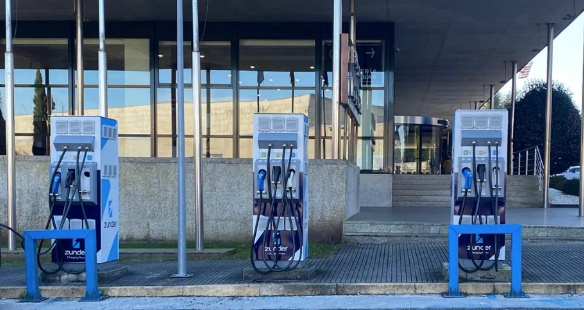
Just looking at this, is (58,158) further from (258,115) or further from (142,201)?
(142,201)

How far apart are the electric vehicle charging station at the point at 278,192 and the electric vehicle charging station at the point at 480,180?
2067 mm

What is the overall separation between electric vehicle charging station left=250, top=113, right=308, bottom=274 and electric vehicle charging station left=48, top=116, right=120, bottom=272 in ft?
7.14

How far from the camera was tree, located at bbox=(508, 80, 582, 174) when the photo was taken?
90.3ft

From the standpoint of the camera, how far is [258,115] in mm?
8062

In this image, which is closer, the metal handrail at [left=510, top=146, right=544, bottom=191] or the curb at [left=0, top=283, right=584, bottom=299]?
the curb at [left=0, top=283, right=584, bottom=299]

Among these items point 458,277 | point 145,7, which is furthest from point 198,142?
point 145,7

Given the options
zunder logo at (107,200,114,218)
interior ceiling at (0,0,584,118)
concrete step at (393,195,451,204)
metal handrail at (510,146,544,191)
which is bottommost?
concrete step at (393,195,451,204)

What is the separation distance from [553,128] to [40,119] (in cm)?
2178

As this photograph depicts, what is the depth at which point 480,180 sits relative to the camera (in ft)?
25.3

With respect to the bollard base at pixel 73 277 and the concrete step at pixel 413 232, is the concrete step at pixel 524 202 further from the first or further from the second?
the bollard base at pixel 73 277

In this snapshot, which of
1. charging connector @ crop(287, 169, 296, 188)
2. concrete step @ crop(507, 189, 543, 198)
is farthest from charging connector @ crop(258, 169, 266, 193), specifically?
concrete step @ crop(507, 189, 543, 198)

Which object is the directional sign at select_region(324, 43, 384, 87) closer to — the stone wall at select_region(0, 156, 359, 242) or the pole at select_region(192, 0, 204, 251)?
the stone wall at select_region(0, 156, 359, 242)

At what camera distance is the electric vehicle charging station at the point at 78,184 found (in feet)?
26.9

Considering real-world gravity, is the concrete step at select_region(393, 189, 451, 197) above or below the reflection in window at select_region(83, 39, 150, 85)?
below
